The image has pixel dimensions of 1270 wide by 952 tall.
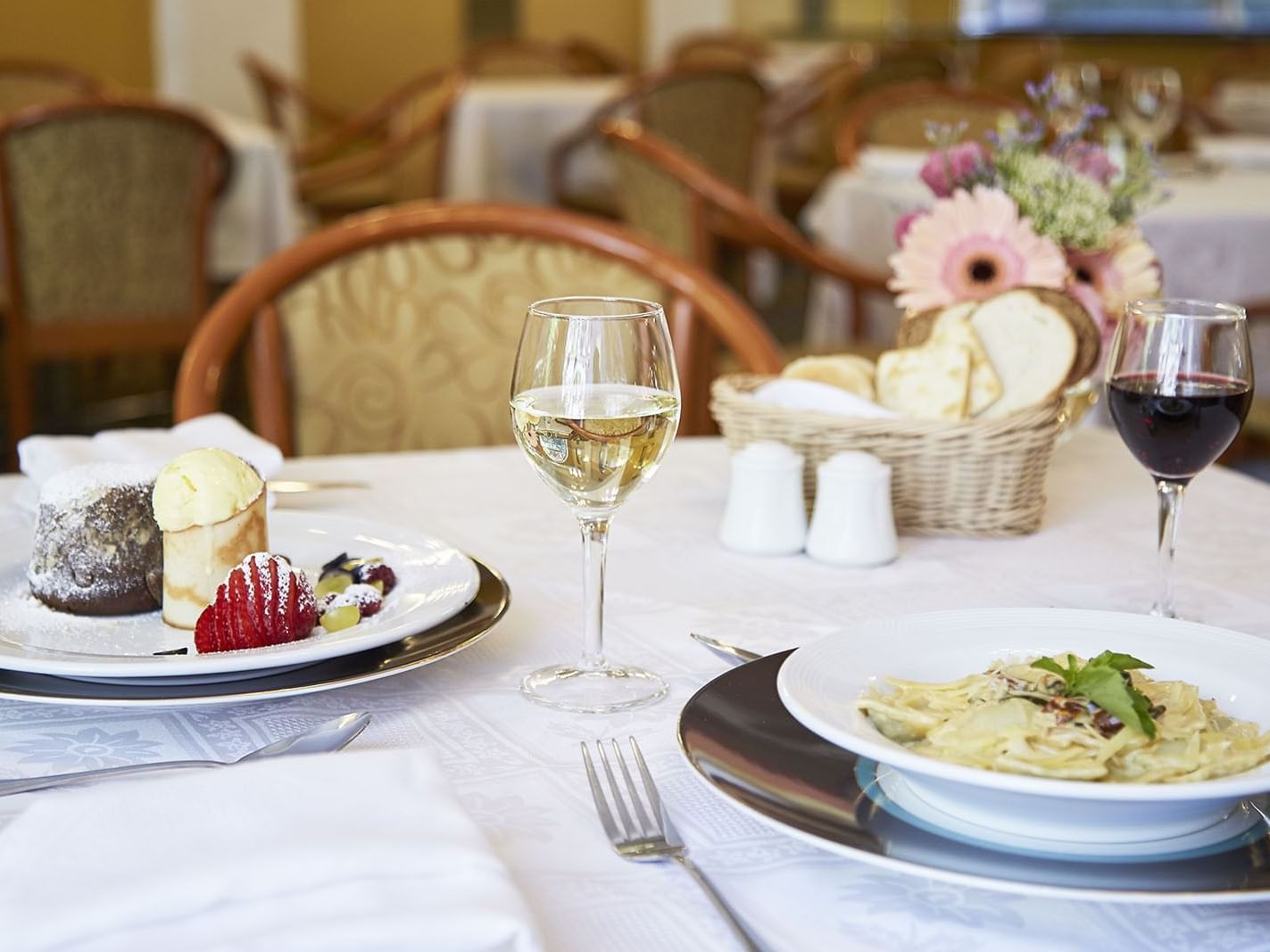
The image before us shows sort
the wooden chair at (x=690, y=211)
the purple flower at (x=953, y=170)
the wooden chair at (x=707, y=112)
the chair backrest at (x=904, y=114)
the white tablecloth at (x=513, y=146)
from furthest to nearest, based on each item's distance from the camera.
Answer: the white tablecloth at (x=513, y=146)
the wooden chair at (x=707, y=112)
the chair backrest at (x=904, y=114)
the wooden chair at (x=690, y=211)
the purple flower at (x=953, y=170)

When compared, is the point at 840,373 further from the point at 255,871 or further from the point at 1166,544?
the point at 255,871

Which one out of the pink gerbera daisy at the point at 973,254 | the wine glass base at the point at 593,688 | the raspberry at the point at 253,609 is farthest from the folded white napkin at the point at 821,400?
the raspberry at the point at 253,609

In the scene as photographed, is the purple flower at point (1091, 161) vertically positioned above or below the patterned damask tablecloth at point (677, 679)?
above

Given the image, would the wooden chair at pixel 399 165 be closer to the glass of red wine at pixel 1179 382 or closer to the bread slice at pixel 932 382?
the bread slice at pixel 932 382

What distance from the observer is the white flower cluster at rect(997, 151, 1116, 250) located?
1227 millimetres

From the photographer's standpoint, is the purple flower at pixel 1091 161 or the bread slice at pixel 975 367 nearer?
the bread slice at pixel 975 367

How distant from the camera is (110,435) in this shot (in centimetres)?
114

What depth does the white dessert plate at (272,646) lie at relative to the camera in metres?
0.73

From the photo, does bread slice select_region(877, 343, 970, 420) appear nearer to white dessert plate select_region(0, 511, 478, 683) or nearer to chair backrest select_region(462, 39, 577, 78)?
white dessert plate select_region(0, 511, 478, 683)

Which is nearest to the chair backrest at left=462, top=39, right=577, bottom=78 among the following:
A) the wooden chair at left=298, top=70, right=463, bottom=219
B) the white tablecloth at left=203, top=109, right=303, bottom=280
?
the wooden chair at left=298, top=70, right=463, bottom=219

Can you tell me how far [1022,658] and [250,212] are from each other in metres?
3.37

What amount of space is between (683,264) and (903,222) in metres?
0.52

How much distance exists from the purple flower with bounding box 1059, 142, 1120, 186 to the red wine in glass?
415 mm

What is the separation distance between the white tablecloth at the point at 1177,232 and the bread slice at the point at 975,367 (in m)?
1.59
